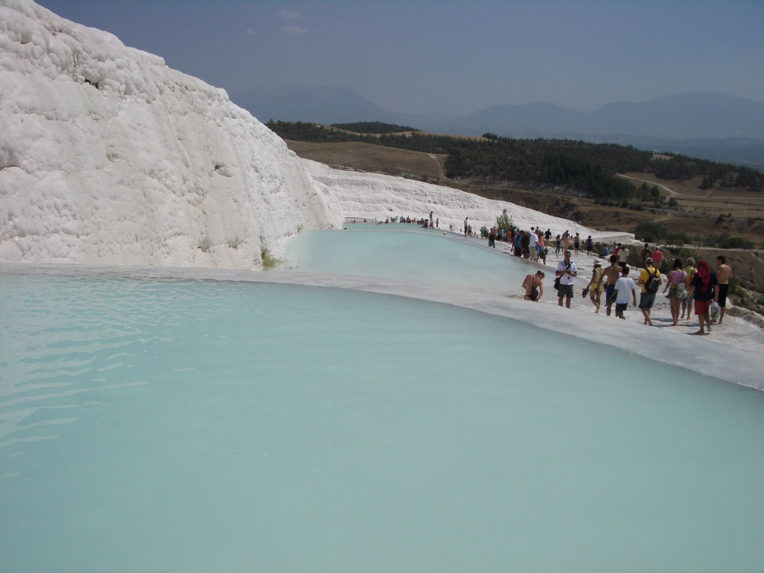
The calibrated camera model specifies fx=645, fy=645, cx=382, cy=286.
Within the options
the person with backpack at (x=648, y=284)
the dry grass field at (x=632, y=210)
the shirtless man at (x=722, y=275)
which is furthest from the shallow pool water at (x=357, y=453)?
the dry grass field at (x=632, y=210)

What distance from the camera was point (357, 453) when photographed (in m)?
3.47

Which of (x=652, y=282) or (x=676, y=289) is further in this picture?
(x=676, y=289)

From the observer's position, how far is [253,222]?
14.0m

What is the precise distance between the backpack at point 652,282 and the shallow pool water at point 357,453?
5.10m

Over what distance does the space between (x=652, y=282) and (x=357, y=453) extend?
26.5 feet

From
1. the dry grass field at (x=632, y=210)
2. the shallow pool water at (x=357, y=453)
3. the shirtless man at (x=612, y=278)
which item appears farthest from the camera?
the dry grass field at (x=632, y=210)

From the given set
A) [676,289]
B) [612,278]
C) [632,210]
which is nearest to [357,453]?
[612,278]

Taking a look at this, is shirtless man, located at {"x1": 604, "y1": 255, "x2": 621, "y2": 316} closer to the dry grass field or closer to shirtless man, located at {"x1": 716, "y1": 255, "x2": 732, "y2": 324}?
shirtless man, located at {"x1": 716, "y1": 255, "x2": 732, "y2": 324}

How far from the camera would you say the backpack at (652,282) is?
397 inches

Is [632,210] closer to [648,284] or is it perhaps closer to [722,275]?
[722,275]

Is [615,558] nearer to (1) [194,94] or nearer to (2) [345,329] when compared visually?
(2) [345,329]

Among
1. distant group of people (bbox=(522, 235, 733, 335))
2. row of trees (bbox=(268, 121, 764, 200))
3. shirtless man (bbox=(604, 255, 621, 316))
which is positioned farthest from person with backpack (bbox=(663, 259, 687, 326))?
row of trees (bbox=(268, 121, 764, 200))

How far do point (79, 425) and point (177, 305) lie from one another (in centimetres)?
297

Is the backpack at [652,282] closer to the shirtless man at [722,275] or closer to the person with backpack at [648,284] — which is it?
the person with backpack at [648,284]
